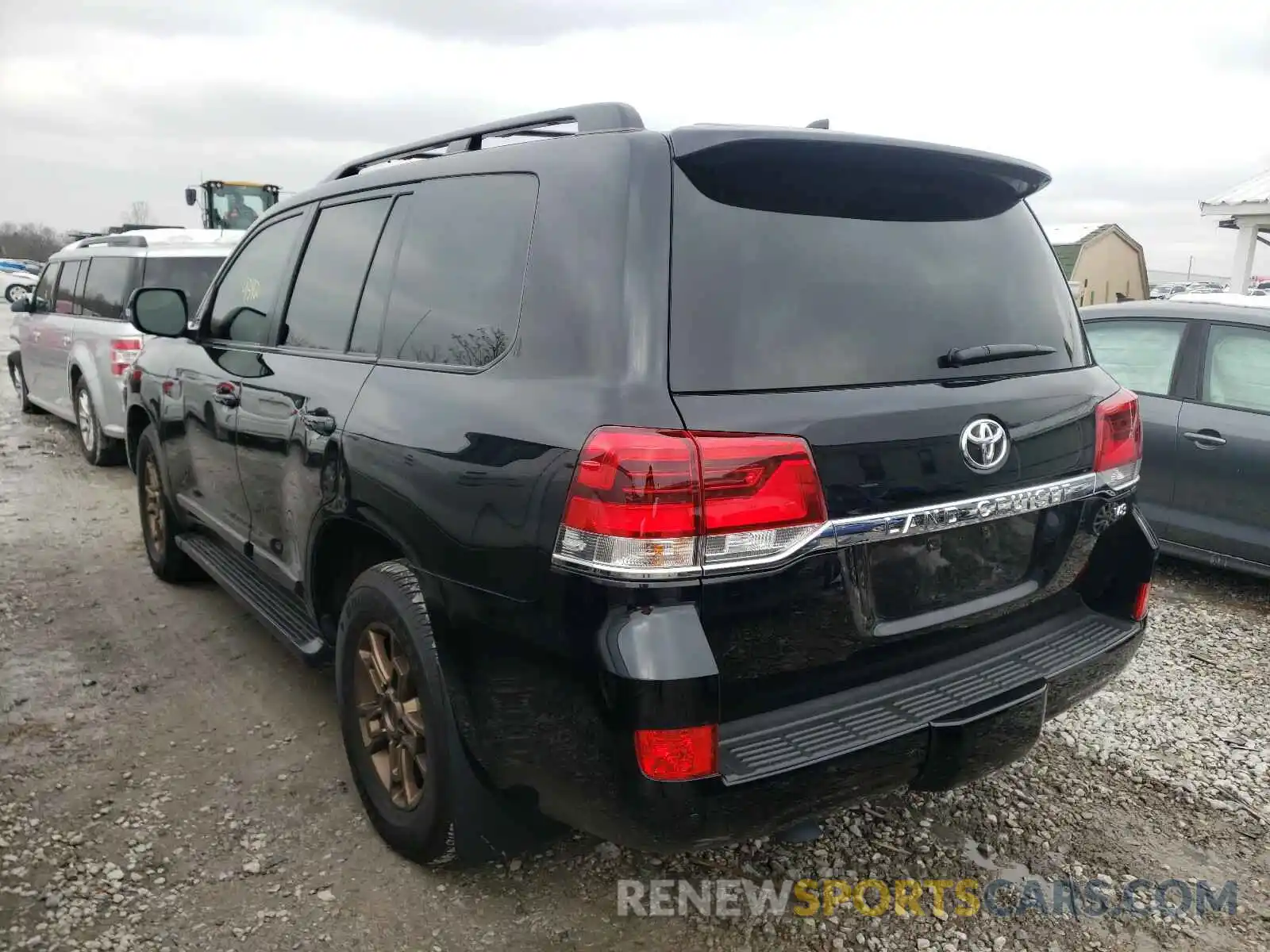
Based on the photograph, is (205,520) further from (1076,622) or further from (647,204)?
(1076,622)

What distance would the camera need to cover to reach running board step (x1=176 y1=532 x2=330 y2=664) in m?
3.13

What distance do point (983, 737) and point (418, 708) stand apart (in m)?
1.39

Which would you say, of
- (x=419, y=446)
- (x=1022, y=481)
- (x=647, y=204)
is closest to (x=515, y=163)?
(x=647, y=204)

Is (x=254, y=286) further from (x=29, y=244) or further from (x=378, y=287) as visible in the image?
(x=29, y=244)

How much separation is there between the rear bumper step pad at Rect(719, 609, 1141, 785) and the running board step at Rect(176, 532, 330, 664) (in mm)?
1643

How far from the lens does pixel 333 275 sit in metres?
3.13

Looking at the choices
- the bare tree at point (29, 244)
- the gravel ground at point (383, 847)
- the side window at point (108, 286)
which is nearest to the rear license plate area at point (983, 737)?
the gravel ground at point (383, 847)

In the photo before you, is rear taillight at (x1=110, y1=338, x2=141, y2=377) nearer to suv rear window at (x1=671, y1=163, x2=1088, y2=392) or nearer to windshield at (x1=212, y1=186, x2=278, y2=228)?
suv rear window at (x1=671, y1=163, x2=1088, y2=392)

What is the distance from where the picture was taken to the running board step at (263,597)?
3129 mm

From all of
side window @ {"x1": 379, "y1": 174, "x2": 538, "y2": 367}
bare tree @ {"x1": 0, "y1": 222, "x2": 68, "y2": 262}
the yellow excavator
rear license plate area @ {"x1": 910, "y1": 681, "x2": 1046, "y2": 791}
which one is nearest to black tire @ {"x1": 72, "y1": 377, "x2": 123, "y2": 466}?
side window @ {"x1": 379, "y1": 174, "x2": 538, "y2": 367}

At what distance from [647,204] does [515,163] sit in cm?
54

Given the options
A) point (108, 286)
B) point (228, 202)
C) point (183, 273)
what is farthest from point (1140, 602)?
point (228, 202)

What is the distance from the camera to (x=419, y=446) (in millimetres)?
2350

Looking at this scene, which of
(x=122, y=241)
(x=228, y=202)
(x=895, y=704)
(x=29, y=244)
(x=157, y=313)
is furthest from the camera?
(x=29, y=244)
